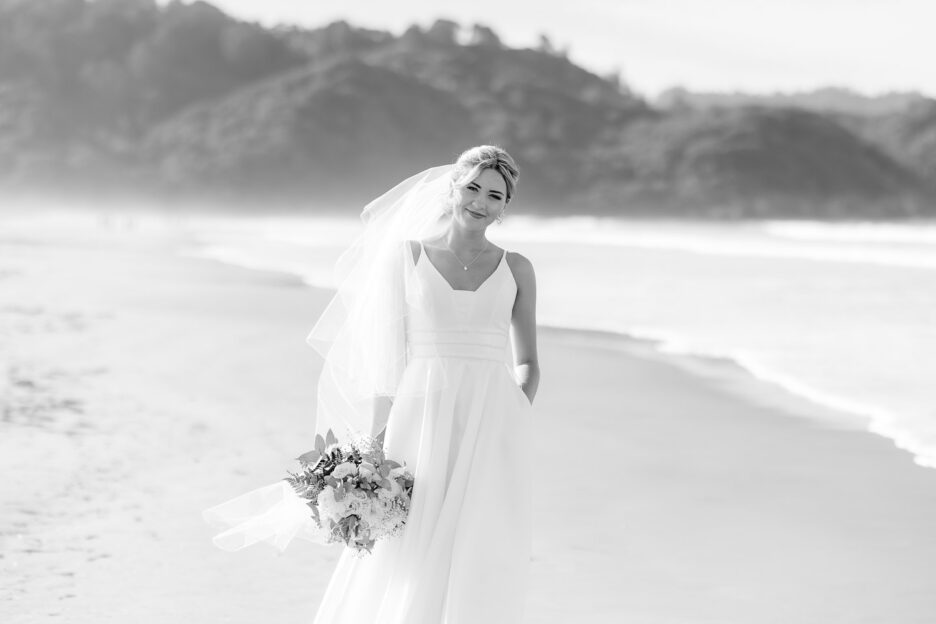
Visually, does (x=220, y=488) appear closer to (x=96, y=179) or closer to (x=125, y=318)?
(x=125, y=318)

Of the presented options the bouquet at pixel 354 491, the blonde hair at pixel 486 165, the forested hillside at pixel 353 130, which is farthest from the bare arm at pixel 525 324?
the forested hillside at pixel 353 130

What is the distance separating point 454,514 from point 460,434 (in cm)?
24

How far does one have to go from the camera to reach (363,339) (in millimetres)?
3740

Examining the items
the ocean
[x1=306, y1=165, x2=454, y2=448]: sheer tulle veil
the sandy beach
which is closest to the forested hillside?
the ocean

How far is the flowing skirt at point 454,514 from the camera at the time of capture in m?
3.40

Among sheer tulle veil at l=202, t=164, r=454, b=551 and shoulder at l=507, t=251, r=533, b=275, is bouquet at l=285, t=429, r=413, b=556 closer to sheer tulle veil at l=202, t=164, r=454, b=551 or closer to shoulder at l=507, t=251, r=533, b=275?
sheer tulle veil at l=202, t=164, r=454, b=551

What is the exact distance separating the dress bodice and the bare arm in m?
0.05

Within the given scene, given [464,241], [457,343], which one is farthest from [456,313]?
[464,241]

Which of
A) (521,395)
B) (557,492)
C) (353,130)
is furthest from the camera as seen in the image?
(353,130)

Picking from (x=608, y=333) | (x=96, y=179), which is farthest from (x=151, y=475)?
(x=96, y=179)

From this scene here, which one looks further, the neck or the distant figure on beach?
the neck

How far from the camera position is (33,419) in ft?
27.1

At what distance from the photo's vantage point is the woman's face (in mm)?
3475

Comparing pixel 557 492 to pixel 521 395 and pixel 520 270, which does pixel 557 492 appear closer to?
pixel 521 395
